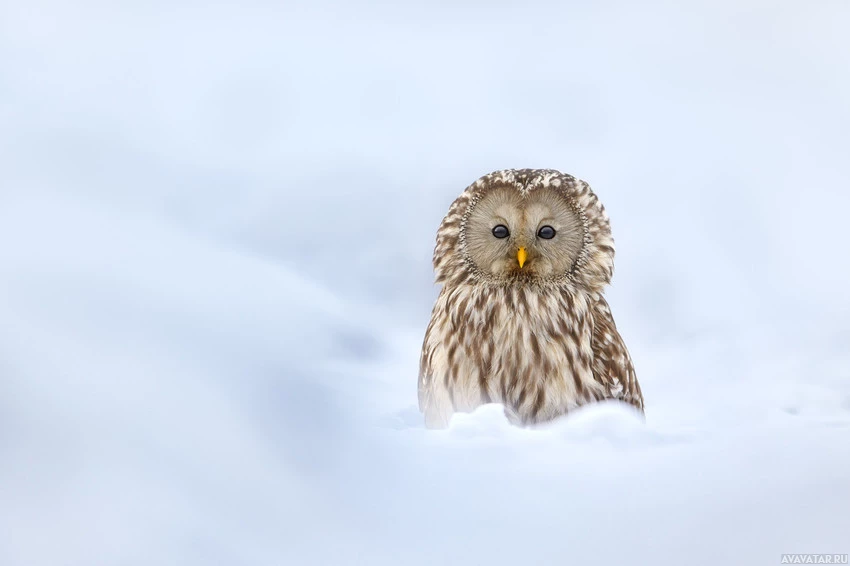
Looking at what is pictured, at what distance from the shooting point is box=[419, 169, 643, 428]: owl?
11.1ft

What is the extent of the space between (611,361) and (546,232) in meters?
0.55

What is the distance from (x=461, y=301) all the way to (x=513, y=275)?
0.74 feet

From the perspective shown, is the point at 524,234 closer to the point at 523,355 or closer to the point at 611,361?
the point at 523,355

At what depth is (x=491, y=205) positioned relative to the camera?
3.49 metres

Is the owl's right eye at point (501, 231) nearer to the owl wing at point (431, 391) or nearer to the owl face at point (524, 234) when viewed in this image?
the owl face at point (524, 234)

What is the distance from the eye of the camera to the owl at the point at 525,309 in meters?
3.39

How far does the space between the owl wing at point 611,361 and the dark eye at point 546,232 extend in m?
0.40

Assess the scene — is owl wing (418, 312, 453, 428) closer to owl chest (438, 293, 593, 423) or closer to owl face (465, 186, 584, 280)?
owl chest (438, 293, 593, 423)

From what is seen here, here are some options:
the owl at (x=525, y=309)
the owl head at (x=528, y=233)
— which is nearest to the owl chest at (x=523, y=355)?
the owl at (x=525, y=309)

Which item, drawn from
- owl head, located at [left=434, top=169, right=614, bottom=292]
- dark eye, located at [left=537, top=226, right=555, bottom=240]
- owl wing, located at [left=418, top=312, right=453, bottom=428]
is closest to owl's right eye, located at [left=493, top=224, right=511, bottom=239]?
owl head, located at [left=434, top=169, right=614, bottom=292]

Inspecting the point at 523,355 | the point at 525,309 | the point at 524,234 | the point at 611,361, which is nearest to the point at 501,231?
the point at 524,234

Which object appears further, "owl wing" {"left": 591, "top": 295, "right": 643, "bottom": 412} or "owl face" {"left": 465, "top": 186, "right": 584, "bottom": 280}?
"owl wing" {"left": 591, "top": 295, "right": 643, "bottom": 412}

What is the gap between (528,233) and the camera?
3.39 meters

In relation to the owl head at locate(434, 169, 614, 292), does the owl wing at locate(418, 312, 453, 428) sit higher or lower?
lower
